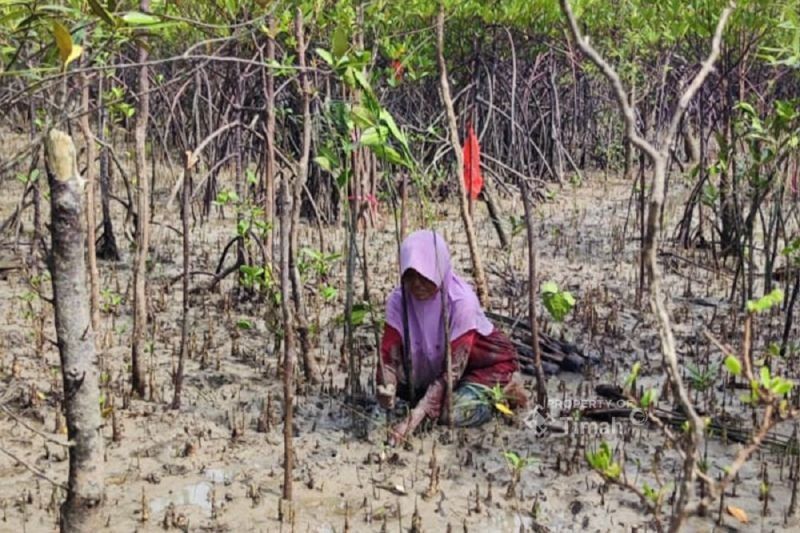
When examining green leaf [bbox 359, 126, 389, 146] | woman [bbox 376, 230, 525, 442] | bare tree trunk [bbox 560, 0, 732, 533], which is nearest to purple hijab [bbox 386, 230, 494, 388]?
woman [bbox 376, 230, 525, 442]

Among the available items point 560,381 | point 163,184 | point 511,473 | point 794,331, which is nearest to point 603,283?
point 794,331

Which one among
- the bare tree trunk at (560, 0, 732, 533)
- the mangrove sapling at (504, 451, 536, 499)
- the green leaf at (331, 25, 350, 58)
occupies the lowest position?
the mangrove sapling at (504, 451, 536, 499)

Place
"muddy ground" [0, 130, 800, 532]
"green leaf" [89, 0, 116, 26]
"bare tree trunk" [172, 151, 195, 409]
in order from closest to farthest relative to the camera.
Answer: "green leaf" [89, 0, 116, 26], "muddy ground" [0, 130, 800, 532], "bare tree trunk" [172, 151, 195, 409]

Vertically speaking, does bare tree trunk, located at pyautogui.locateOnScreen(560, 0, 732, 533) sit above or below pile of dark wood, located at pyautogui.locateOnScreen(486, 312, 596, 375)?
above

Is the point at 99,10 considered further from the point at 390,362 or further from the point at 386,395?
the point at 390,362

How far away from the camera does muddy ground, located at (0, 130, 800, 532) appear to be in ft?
9.34

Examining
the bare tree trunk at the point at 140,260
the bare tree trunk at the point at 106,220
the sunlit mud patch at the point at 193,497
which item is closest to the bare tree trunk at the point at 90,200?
the bare tree trunk at the point at 140,260

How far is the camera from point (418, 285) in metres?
3.39

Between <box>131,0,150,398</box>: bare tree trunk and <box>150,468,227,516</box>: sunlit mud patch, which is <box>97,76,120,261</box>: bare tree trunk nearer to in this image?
<box>131,0,150,398</box>: bare tree trunk

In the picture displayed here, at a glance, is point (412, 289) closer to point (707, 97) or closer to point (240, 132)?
point (240, 132)

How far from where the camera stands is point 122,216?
7.41 metres

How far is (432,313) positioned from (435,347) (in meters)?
0.13

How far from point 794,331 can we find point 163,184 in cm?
611

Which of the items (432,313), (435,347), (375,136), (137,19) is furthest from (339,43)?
(435,347)
